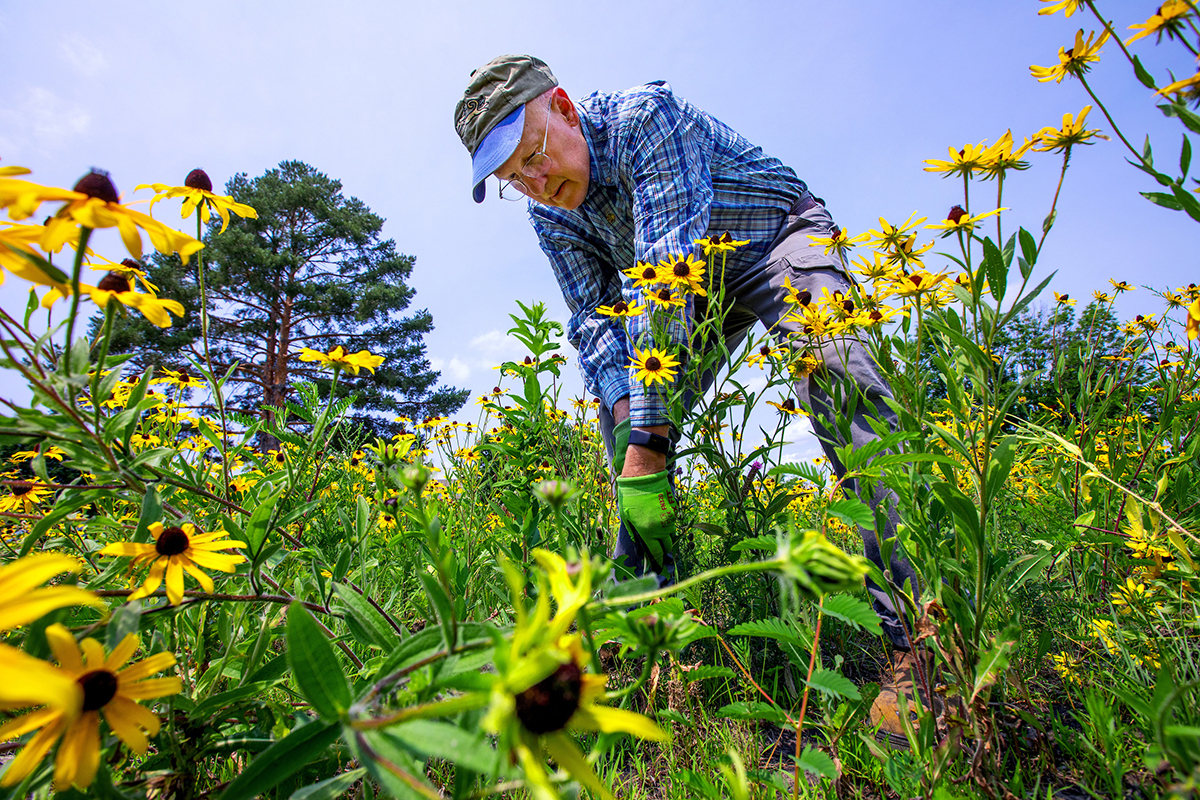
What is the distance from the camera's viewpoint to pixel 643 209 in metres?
1.95

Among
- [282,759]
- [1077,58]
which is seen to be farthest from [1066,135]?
[282,759]

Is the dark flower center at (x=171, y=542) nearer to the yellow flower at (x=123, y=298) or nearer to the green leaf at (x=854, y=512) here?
the yellow flower at (x=123, y=298)

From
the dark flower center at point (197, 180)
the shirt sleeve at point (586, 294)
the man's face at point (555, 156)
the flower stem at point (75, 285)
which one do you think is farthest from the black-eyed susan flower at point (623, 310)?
the flower stem at point (75, 285)

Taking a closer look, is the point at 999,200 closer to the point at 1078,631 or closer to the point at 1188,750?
the point at 1188,750

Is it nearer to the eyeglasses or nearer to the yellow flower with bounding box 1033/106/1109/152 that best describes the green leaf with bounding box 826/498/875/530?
the yellow flower with bounding box 1033/106/1109/152

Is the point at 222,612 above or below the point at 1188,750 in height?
above

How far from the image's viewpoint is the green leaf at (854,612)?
729 mm

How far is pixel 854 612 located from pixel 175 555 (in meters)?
0.91

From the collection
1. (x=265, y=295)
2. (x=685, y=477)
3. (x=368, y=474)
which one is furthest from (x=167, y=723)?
(x=265, y=295)

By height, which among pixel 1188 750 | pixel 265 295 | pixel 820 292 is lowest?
pixel 1188 750

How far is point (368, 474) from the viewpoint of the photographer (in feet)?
8.52

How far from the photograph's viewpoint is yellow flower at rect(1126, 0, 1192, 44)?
0.67m

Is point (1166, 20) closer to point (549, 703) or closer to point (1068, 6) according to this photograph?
point (1068, 6)

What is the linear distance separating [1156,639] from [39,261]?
162 cm
